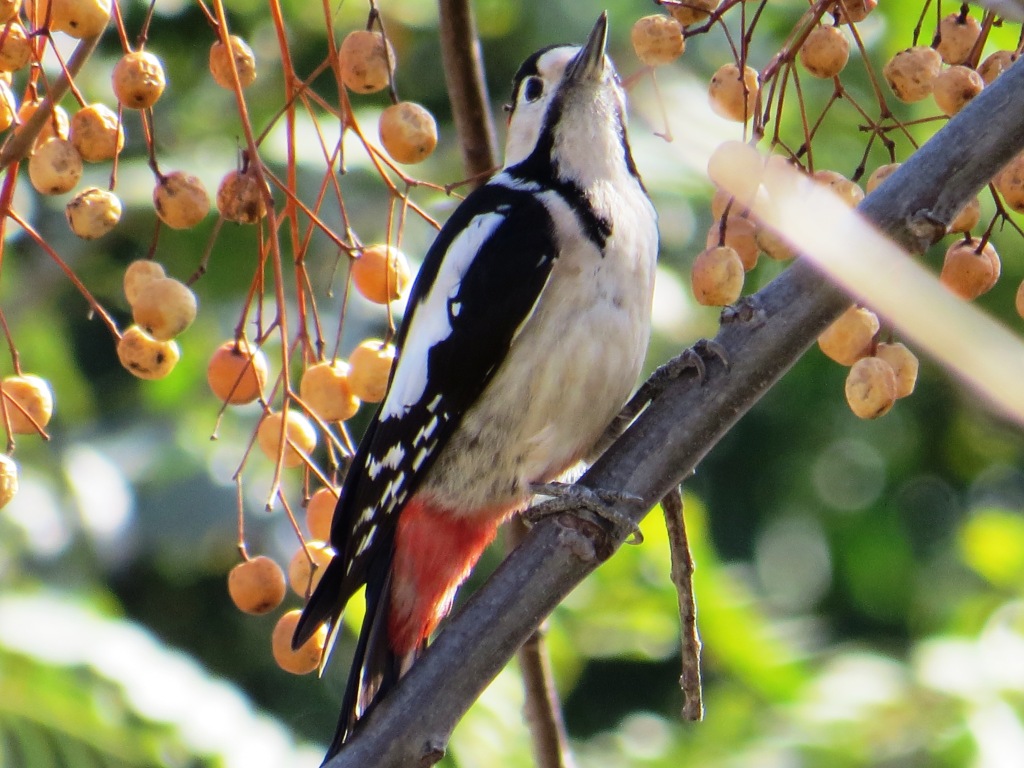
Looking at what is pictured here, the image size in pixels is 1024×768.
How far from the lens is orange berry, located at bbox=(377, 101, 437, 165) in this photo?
194 cm

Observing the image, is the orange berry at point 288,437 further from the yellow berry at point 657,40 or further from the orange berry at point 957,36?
the orange berry at point 957,36

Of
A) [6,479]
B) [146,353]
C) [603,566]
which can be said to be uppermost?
[603,566]

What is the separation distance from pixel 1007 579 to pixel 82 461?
2903mm

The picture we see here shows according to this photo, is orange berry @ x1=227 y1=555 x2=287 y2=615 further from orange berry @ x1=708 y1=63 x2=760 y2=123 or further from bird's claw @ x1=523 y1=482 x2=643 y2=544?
orange berry @ x1=708 y1=63 x2=760 y2=123

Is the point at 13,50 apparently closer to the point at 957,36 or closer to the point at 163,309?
the point at 163,309

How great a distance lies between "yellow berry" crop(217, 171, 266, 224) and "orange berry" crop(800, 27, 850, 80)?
0.74m

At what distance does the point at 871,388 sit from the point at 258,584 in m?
0.86

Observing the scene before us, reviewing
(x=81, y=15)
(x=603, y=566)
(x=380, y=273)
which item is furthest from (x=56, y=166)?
(x=603, y=566)

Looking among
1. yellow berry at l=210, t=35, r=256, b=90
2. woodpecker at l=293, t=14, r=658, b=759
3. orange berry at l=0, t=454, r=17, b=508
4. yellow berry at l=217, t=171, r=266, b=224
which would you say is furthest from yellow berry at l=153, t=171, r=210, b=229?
woodpecker at l=293, t=14, r=658, b=759

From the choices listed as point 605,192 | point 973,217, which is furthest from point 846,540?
point 973,217

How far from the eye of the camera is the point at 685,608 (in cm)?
187

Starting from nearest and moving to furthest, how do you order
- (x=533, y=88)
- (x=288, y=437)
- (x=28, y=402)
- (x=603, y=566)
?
1. (x=28, y=402)
2. (x=288, y=437)
3. (x=533, y=88)
4. (x=603, y=566)

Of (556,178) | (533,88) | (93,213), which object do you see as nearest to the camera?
(93,213)

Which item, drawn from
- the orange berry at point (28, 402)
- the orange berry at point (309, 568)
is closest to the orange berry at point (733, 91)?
the orange berry at point (309, 568)
